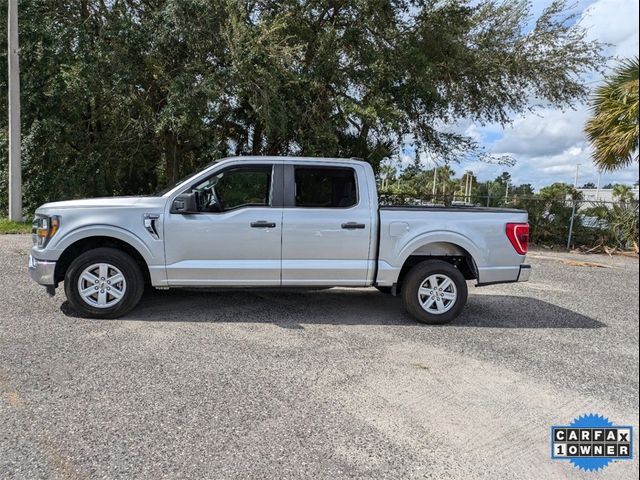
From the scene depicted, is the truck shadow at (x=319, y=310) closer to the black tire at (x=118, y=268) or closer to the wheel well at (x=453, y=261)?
the black tire at (x=118, y=268)

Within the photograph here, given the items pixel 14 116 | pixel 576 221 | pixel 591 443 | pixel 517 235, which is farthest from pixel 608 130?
pixel 14 116

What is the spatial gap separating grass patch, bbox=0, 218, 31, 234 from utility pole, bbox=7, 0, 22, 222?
0.28m

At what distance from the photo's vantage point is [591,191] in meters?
15.8

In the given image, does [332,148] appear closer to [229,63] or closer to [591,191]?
[229,63]

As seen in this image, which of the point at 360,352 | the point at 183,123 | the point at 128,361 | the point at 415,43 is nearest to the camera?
the point at 128,361

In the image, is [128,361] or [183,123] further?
[183,123]

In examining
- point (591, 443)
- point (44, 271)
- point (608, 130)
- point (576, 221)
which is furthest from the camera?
point (576, 221)

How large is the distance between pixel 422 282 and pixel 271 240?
1913mm

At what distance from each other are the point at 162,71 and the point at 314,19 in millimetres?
4256

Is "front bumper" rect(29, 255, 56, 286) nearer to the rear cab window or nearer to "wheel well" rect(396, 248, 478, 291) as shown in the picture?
the rear cab window

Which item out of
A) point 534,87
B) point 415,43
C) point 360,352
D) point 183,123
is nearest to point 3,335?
point 360,352

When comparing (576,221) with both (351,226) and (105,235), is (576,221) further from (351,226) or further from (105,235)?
(105,235)

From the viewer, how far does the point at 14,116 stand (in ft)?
44.9

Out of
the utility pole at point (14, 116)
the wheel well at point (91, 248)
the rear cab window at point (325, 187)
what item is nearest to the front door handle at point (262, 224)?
the rear cab window at point (325, 187)
